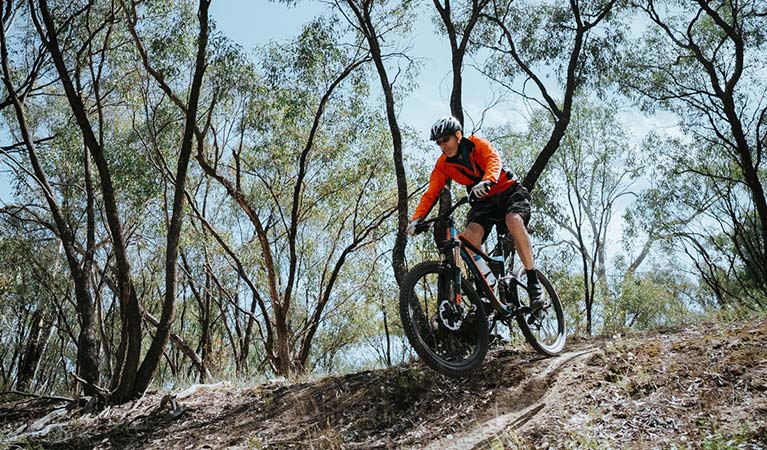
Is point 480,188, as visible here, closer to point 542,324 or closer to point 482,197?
point 482,197

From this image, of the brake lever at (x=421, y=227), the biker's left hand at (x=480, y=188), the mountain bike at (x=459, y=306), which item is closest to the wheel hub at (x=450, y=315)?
the mountain bike at (x=459, y=306)

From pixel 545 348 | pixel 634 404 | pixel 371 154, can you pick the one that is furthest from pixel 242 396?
pixel 371 154

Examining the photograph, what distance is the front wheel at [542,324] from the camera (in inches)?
233

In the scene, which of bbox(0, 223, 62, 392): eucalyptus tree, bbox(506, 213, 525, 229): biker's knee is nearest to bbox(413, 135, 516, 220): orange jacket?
bbox(506, 213, 525, 229): biker's knee

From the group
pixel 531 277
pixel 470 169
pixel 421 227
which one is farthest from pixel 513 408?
pixel 470 169

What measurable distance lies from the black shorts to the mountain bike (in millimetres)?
270

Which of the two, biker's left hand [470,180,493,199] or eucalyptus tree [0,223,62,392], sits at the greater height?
eucalyptus tree [0,223,62,392]

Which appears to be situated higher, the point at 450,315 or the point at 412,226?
the point at 412,226

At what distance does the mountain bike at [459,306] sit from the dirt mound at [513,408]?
452 millimetres

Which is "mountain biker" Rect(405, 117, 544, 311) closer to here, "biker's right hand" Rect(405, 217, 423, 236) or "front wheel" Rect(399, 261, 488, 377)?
"biker's right hand" Rect(405, 217, 423, 236)

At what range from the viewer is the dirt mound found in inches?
167

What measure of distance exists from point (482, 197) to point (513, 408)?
184 centimetres

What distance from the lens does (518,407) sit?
5109 millimetres

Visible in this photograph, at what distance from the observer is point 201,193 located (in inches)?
754
